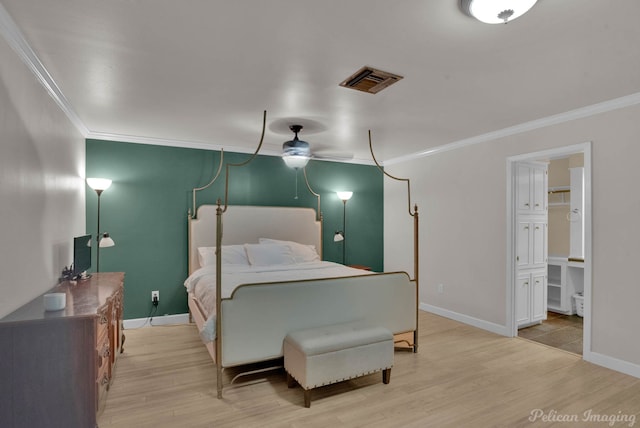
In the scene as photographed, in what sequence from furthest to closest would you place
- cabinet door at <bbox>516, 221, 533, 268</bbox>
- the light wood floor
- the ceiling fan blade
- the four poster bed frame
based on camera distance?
the ceiling fan blade → cabinet door at <bbox>516, 221, 533, 268</bbox> → the four poster bed frame → the light wood floor

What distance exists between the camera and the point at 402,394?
8.54 feet

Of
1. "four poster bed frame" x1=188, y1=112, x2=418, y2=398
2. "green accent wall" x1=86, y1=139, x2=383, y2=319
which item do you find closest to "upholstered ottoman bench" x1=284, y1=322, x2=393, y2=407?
"four poster bed frame" x1=188, y1=112, x2=418, y2=398

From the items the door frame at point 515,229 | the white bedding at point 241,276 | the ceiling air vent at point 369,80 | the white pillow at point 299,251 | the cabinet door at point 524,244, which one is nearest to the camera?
the ceiling air vent at point 369,80

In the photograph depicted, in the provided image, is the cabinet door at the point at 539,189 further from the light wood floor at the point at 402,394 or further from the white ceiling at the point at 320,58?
the light wood floor at the point at 402,394

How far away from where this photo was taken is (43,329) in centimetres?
187

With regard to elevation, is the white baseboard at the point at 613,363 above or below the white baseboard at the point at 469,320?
above

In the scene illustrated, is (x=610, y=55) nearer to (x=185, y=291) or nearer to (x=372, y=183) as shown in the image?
(x=372, y=183)

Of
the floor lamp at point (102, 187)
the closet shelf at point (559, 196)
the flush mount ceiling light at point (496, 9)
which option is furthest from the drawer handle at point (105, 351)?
the closet shelf at point (559, 196)

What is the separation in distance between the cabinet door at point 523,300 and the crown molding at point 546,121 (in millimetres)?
1733

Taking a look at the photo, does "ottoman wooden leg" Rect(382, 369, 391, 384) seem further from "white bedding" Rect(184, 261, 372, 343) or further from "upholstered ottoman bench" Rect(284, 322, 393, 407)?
"white bedding" Rect(184, 261, 372, 343)

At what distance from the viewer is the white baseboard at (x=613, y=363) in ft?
9.32

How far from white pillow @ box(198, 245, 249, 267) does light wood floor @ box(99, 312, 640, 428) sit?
1082mm

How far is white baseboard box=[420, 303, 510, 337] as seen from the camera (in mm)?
3943

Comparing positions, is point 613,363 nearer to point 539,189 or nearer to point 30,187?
point 539,189
